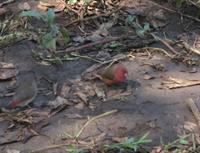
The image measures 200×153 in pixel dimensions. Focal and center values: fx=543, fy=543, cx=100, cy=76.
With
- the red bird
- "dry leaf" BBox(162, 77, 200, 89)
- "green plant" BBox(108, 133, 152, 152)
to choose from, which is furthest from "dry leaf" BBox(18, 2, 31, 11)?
"green plant" BBox(108, 133, 152, 152)

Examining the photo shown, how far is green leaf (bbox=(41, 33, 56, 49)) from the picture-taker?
4.41 meters

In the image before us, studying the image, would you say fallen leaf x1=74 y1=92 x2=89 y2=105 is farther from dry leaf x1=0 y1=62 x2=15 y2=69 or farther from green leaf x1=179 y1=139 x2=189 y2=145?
green leaf x1=179 y1=139 x2=189 y2=145

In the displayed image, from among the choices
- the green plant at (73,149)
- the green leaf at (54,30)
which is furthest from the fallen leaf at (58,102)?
the green leaf at (54,30)

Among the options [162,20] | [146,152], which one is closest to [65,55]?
[162,20]

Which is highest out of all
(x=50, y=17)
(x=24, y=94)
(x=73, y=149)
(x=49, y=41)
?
(x=50, y=17)

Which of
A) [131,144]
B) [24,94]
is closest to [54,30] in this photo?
[24,94]

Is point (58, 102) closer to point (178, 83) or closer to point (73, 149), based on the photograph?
point (73, 149)

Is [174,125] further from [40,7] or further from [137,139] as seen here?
[40,7]

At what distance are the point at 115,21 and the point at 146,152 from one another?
1.98 m

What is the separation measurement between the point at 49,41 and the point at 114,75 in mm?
717

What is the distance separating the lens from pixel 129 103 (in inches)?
153

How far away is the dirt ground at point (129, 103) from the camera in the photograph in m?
3.56

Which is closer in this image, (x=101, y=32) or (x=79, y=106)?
(x=79, y=106)

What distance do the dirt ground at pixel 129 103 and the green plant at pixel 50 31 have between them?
6.8 inches
